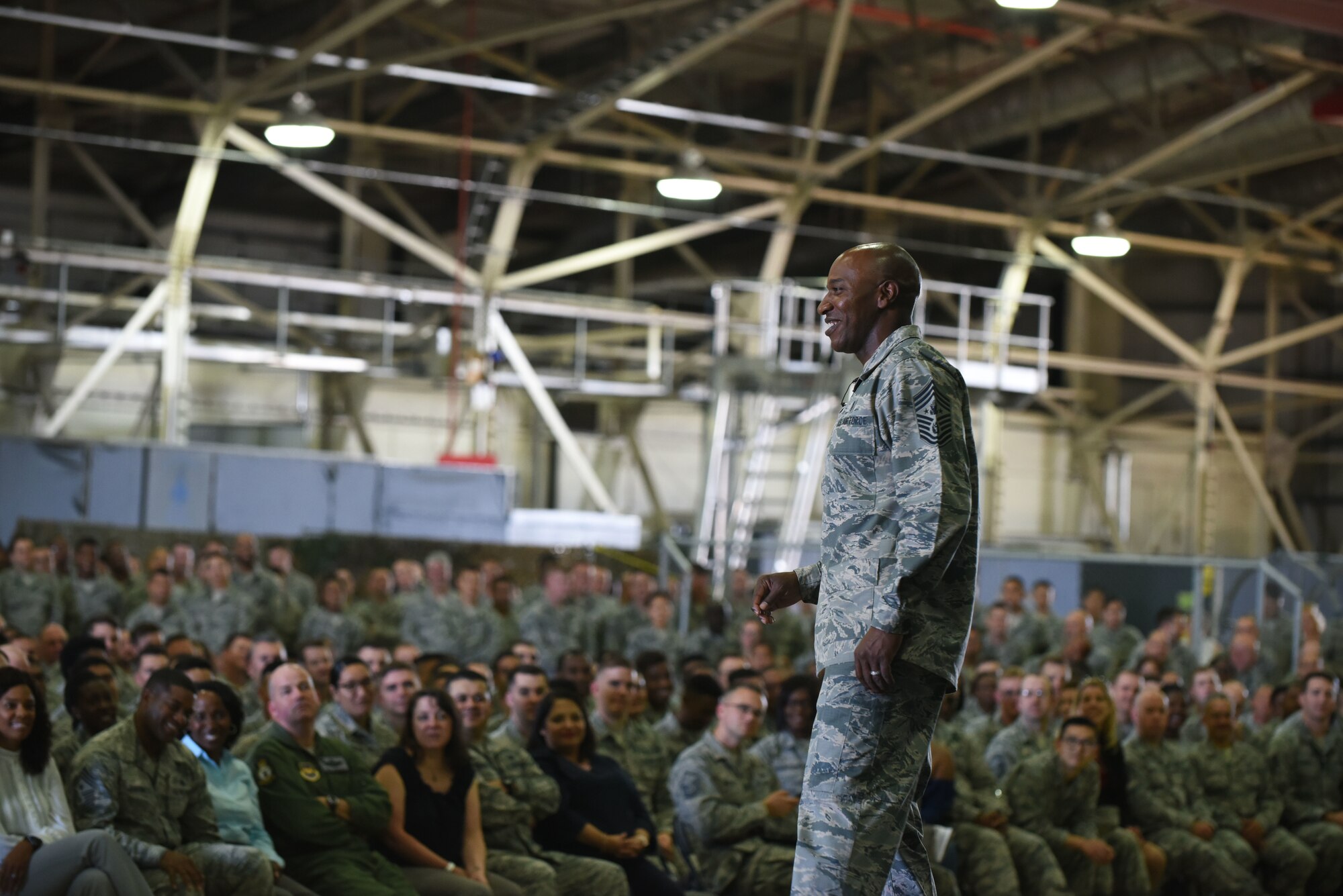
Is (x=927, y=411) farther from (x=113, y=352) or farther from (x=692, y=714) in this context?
(x=113, y=352)

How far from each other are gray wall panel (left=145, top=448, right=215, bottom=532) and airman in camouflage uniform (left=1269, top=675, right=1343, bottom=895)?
9.52m

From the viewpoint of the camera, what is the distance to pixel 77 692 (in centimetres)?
657

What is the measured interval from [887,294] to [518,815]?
13.0ft

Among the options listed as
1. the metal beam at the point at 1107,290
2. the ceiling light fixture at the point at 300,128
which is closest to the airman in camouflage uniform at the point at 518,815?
the ceiling light fixture at the point at 300,128

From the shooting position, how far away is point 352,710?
292 inches

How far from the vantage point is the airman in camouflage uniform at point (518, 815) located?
6.97m

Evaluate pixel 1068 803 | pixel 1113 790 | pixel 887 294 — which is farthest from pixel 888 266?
pixel 1113 790

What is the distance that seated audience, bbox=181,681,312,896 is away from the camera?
626 centimetres

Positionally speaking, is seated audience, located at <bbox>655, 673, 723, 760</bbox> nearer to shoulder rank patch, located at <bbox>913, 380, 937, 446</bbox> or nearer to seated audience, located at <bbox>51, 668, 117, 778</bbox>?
seated audience, located at <bbox>51, 668, 117, 778</bbox>

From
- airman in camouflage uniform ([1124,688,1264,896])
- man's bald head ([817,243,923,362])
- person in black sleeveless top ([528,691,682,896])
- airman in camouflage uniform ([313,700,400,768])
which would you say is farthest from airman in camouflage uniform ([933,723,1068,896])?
man's bald head ([817,243,923,362])

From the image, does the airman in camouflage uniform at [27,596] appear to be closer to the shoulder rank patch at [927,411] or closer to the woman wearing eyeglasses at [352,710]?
the woman wearing eyeglasses at [352,710]

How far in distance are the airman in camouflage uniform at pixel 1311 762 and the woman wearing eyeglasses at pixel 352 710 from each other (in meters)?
5.72

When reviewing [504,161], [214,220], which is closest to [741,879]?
[504,161]

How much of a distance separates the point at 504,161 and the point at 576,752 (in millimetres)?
13125
